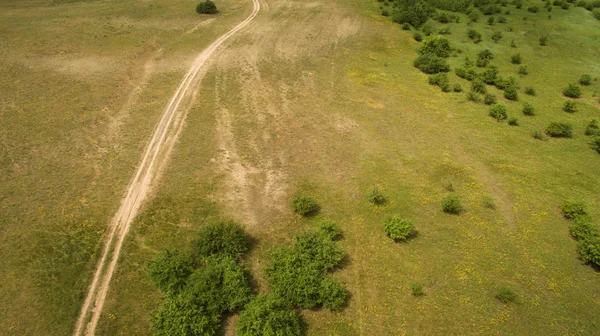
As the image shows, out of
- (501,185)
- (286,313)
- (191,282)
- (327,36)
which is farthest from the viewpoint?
(327,36)

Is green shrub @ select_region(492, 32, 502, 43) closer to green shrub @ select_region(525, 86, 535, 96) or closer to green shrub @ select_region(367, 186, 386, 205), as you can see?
green shrub @ select_region(525, 86, 535, 96)

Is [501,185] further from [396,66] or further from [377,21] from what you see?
[377,21]

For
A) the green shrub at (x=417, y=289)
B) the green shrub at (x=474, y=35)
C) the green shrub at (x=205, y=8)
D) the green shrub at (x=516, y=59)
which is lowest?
the green shrub at (x=417, y=289)

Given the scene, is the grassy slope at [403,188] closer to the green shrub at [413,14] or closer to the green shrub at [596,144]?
the green shrub at [596,144]

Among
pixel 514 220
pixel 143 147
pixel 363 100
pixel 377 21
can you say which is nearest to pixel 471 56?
pixel 377 21

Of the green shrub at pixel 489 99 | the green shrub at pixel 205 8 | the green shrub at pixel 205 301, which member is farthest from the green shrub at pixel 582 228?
the green shrub at pixel 205 8

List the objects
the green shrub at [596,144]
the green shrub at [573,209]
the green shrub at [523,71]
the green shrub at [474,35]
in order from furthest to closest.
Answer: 1. the green shrub at [474,35]
2. the green shrub at [523,71]
3. the green shrub at [596,144]
4. the green shrub at [573,209]

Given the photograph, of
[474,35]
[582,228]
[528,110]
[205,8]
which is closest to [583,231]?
[582,228]
